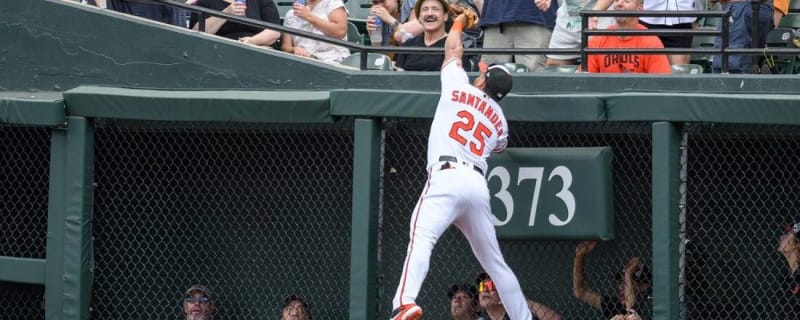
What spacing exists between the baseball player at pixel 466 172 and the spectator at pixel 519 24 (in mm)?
1708

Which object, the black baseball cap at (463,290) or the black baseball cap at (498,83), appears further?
the black baseball cap at (463,290)

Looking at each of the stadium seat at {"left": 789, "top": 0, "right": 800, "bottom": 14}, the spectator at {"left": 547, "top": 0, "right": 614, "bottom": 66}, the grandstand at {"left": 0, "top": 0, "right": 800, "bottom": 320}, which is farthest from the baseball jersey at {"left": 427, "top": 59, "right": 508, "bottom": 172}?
the stadium seat at {"left": 789, "top": 0, "right": 800, "bottom": 14}

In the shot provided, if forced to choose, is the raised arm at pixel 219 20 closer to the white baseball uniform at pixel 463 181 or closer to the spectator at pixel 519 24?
the spectator at pixel 519 24

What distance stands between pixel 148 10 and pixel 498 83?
3183 millimetres

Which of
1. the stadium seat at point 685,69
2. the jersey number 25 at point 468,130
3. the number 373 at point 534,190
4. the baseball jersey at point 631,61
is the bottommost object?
the number 373 at point 534,190

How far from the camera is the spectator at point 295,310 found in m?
9.13

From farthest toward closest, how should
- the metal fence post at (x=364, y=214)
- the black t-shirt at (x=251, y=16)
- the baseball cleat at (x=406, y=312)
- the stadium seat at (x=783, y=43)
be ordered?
the black t-shirt at (x=251, y=16) → the stadium seat at (x=783, y=43) → the metal fence post at (x=364, y=214) → the baseball cleat at (x=406, y=312)

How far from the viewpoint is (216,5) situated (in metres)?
10.5

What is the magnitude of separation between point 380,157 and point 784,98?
2.42 m

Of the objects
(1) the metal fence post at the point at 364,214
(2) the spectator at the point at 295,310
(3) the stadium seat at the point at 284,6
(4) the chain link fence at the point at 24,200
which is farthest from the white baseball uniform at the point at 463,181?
(3) the stadium seat at the point at 284,6

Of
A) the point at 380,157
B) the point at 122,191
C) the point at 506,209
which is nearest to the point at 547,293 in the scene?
the point at 506,209

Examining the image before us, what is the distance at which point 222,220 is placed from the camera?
9.88m

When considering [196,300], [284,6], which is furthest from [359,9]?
[196,300]

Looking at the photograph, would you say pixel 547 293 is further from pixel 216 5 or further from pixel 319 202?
pixel 216 5
